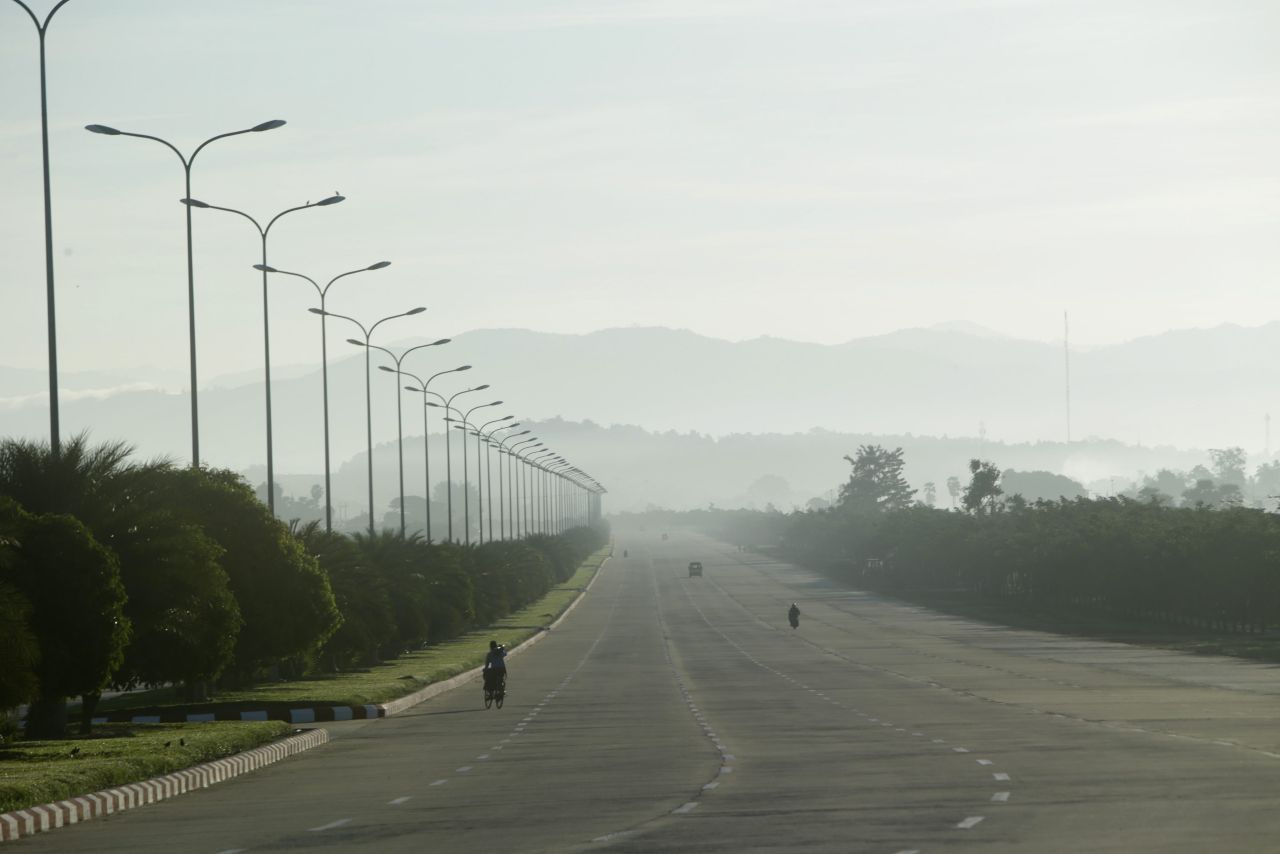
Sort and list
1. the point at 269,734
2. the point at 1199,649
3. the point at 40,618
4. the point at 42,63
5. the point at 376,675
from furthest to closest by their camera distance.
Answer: the point at 1199,649 < the point at 376,675 < the point at 42,63 < the point at 269,734 < the point at 40,618

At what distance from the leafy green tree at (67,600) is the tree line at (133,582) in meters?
0.02

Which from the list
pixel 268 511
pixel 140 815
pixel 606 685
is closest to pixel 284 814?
pixel 140 815

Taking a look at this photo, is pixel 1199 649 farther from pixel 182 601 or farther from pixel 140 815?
pixel 140 815

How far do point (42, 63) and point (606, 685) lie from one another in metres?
25.5

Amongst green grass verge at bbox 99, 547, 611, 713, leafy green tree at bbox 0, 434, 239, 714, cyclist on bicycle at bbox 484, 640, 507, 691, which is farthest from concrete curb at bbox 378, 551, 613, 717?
leafy green tree at bbox 0, 434, 239, 714

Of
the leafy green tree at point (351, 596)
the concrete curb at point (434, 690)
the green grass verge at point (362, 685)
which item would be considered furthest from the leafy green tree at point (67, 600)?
the leafy green tree at point (351, 596)

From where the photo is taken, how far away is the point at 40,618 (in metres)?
30.9

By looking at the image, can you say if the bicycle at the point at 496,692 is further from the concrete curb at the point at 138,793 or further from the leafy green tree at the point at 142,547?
the concrete curb at the point at 138,793

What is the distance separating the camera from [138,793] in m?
24.2

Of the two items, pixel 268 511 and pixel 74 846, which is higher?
pixel 268 511

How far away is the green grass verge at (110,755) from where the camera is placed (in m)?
22.6

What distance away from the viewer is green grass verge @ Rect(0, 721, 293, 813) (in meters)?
22.6

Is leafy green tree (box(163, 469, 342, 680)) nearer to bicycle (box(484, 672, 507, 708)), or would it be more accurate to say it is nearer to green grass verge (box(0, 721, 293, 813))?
bicycle (box(484, 672, 507, 708))

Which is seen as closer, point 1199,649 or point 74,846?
point 74,846
